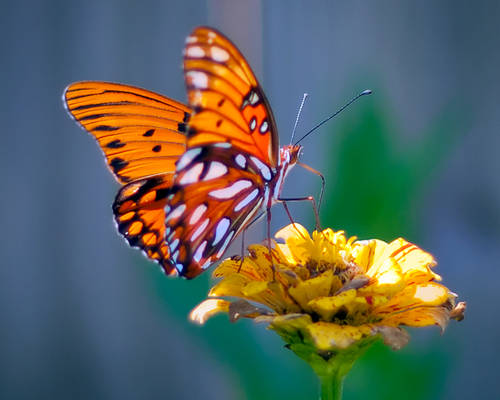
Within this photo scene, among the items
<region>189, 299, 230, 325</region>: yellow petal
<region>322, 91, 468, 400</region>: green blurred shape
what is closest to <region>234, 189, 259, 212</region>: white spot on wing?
<region>189, 299, 230, 325</region>: yellow petal

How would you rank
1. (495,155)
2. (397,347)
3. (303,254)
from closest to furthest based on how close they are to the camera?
(397,347), (303,254), (495,155)

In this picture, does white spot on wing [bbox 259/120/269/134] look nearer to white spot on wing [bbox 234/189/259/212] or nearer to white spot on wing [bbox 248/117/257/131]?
white spot on wing [bbox 248/117/257/131]

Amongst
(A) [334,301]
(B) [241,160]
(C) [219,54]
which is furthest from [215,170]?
(A) [334,301]

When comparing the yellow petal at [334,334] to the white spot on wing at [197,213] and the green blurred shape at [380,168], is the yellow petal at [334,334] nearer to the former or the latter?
the white spot on wing at [197,213]

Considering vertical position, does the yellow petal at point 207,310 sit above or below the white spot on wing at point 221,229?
below

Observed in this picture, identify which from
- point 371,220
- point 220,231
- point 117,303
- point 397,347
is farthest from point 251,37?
point 397,347

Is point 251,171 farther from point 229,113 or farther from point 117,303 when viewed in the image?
point 117,303

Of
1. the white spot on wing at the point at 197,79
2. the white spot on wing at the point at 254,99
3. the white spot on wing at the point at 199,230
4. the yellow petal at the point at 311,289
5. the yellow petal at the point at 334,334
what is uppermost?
the white spot on wing at the point at 197,79

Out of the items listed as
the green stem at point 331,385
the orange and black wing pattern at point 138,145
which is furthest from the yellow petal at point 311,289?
the orange and black wing pattern at point 138,145
